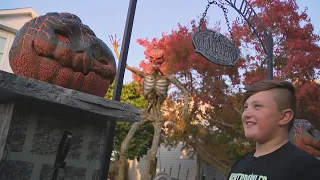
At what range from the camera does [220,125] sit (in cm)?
1333

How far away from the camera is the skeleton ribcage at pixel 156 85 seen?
26.9 ft

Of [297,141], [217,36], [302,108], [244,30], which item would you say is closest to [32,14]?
[244,30]

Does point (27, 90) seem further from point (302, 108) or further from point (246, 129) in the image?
point (302, 108)

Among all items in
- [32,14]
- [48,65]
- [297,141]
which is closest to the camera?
[48,65]

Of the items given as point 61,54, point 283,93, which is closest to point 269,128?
point 283,93

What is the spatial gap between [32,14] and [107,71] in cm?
1351

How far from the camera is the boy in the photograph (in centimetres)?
172

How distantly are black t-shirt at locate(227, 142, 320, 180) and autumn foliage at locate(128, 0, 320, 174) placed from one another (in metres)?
9.61

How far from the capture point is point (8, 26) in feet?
43.3

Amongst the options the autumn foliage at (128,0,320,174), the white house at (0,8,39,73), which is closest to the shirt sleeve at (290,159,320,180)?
the autumn foliage at (128,0,320,174)

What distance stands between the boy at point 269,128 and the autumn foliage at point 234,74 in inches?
375

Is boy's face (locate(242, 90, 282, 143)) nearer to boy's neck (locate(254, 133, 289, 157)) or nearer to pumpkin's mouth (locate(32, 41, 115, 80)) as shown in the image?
boy's neck (locate(254, 133, 289, 157))

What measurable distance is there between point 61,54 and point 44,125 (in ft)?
2.08

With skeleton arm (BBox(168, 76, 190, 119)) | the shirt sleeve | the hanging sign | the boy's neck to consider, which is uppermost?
the hanging sign
